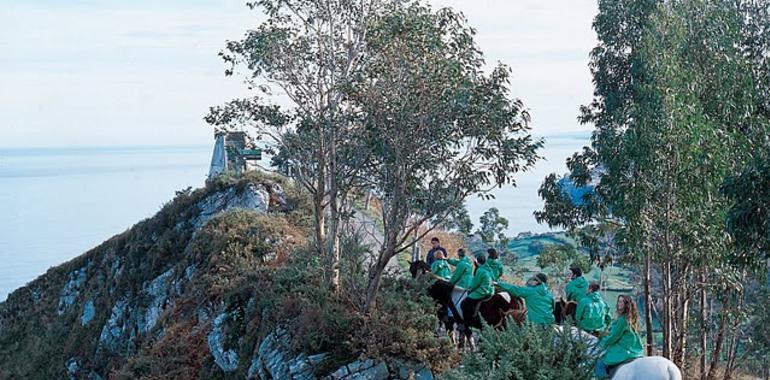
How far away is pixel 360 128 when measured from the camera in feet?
50.9

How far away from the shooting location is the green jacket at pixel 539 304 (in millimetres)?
12469

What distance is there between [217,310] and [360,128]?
7542 millimetres

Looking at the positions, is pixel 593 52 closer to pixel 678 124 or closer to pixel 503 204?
pixel 678 124

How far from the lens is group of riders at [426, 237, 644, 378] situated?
1010cm

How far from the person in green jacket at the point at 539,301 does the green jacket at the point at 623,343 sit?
7.01ft

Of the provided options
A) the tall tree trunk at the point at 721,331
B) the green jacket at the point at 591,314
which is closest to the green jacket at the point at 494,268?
the green jacket at the point at 591,314

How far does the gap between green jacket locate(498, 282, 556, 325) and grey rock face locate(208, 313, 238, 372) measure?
23.2 feet

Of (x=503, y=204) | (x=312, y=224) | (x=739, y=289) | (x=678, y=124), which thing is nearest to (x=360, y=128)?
(x=678, y=124)

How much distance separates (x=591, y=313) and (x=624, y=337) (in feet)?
6.60

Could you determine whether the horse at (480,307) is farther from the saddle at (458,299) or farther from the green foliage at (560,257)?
the green foliage at (560,257)

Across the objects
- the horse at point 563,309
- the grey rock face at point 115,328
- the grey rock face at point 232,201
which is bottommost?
the grey rock face at point 115,328

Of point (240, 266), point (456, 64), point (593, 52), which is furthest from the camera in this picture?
point (240, 266)

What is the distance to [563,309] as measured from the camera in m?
14.1

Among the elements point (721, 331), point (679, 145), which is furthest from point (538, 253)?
point (679, 145)
